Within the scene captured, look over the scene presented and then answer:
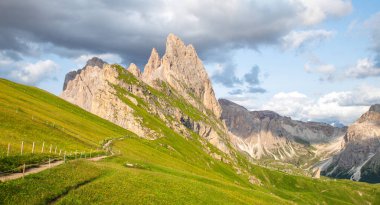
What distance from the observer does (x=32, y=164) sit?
174ft

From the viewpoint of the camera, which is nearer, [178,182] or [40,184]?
[40,184]

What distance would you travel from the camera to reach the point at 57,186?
43.2 metres

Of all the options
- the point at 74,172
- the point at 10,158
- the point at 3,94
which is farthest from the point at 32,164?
the point at 3,94

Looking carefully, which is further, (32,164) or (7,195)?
(32,164)

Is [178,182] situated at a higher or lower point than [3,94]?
lower

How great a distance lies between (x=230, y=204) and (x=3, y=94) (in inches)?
3243

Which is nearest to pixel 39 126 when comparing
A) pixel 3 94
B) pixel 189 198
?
pixel 3 94

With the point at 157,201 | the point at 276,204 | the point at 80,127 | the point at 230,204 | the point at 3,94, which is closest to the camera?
the point at 157,201

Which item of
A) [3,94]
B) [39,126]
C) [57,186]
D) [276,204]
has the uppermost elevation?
[3,94]

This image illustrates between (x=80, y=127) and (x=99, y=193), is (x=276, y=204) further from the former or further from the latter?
(x=80, y=127)

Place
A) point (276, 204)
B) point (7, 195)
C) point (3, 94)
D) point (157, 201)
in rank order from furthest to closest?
1. point (3, 94)
2. point (276, 204)
3. point (157, 201)
4. point (7, 195)

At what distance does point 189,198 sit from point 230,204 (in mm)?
9443

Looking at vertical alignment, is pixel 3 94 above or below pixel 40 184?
above

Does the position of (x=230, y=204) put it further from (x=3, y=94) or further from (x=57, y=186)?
(x=3, y=94)
